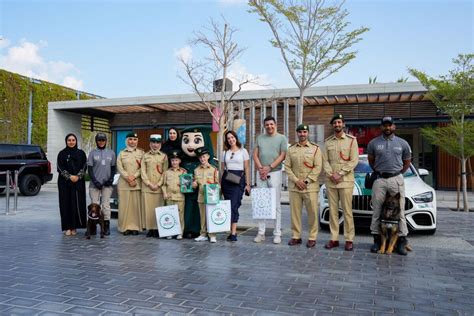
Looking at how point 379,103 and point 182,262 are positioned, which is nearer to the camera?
point 182,262

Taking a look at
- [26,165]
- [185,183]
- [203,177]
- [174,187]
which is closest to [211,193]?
[203,177]

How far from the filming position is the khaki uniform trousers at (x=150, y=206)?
716 cm

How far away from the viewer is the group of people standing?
235 inches

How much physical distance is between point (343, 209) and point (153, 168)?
3095 mm

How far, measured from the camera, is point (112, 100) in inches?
789

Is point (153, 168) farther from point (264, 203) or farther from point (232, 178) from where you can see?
point (264, 203)

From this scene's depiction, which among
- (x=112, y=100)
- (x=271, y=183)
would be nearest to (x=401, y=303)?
(x=271, y=183)

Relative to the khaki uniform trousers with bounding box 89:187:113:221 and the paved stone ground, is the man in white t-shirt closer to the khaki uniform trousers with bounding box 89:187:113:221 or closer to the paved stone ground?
the paved stone ground

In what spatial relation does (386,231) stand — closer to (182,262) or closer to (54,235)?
(182,262)

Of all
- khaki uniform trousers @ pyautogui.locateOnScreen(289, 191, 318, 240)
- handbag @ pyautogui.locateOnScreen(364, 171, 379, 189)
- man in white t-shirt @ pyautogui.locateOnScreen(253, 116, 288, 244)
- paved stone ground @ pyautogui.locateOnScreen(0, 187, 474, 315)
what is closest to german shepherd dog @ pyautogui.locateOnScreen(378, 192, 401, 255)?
paved stone ground @ pyautogui.locateOnScreen(0, 187, 474, 315)

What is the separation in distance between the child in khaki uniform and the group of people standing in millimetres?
16

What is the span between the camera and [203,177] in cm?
677

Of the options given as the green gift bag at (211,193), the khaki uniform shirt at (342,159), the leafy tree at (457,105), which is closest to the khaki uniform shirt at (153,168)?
the green gift bag at (211,193)

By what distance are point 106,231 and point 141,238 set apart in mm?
676
